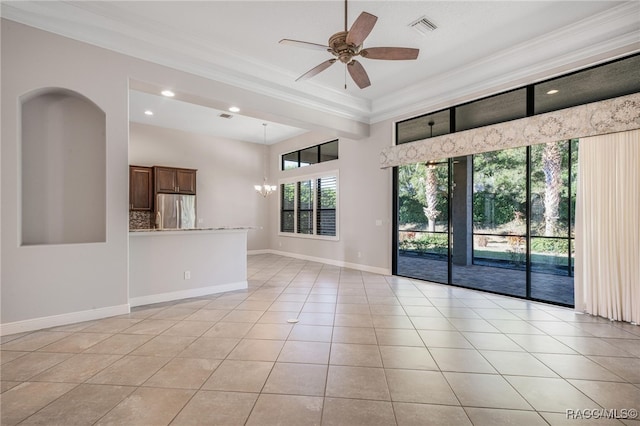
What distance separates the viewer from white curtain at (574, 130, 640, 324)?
10.7 ft

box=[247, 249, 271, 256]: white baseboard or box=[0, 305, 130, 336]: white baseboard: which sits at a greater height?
box=[0, 305, 130, 336]: white baseboard

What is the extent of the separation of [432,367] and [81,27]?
5117 mm

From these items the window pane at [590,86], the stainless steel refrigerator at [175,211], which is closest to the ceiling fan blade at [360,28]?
the window pane at [590,86]

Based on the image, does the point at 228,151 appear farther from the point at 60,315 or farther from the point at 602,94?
the point at 602,94

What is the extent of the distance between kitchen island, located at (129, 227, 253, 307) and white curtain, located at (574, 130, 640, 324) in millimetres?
4847

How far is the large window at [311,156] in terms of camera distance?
760cm

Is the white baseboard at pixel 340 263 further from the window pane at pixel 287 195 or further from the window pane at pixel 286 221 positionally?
the window pane at pixel 287 195

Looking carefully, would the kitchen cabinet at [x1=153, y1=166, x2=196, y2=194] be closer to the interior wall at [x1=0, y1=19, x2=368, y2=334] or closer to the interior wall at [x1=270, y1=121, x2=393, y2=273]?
the interior wall at [x1=270, y1=121, x2=393, y2=273]

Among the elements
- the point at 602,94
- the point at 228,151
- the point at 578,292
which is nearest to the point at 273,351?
the point at 578,292

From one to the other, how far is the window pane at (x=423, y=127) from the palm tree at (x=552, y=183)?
5.12ft

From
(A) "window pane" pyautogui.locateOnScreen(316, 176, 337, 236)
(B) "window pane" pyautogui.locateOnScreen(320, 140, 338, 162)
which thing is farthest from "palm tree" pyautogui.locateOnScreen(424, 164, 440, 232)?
(B) "window pane" pyautogui.locateOnScreen(320, 140, 338, 162)

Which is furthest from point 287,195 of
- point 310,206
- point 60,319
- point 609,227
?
point 609,227

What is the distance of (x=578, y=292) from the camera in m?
3.66

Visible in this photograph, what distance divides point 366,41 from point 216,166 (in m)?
6.07
